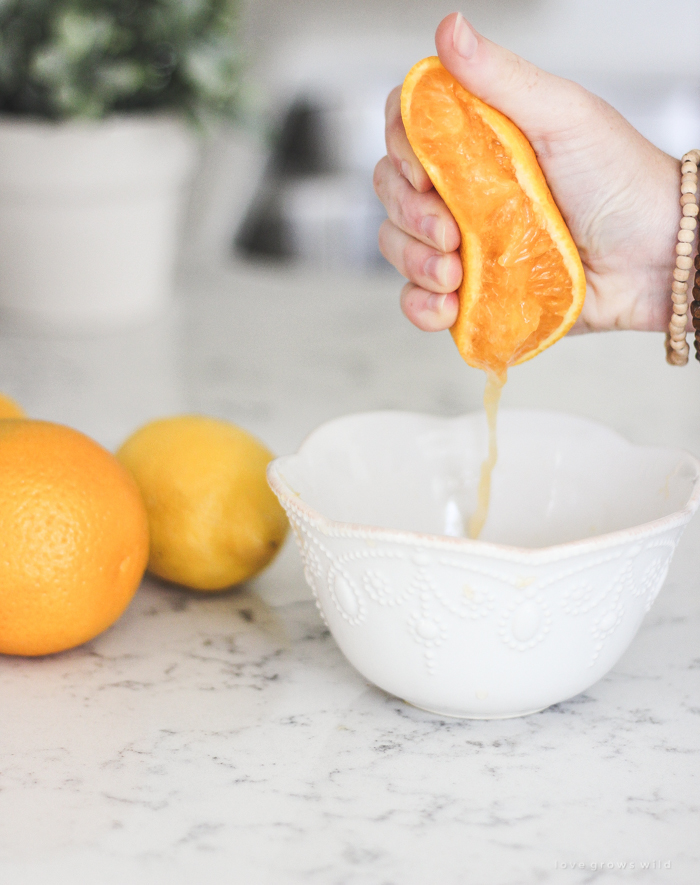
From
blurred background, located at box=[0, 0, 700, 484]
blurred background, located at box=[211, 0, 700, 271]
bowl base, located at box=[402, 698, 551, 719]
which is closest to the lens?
bowl base, located at box=[402, 698, 551, 719]

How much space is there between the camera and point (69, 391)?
1.16m

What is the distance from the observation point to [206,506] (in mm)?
692


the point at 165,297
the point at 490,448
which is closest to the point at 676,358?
the point at 490,448

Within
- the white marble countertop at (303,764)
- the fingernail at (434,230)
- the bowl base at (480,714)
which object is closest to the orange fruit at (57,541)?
the white marble countertop at (303,764)

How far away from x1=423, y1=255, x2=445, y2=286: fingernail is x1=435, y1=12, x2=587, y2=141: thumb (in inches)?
4.6

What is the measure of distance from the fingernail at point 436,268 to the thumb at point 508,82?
0.39 ft

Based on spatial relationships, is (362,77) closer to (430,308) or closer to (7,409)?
(430,308)

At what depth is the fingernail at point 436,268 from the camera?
77 centimetres

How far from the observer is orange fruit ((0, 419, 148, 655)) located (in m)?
0.59

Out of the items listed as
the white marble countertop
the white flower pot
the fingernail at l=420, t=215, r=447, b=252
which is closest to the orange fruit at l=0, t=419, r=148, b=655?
the white marble countertop

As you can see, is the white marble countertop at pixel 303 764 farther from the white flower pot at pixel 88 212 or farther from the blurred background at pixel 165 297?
the white flower pot at pixel 88 212

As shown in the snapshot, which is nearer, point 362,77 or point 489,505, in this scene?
point 489,505

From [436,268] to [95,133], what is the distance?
67 centimetres

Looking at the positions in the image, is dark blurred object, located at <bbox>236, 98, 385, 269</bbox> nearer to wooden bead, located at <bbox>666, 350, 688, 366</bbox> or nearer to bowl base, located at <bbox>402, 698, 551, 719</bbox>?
wooden bead, located at <bbox>666, 350, 688, 366</bbox>
